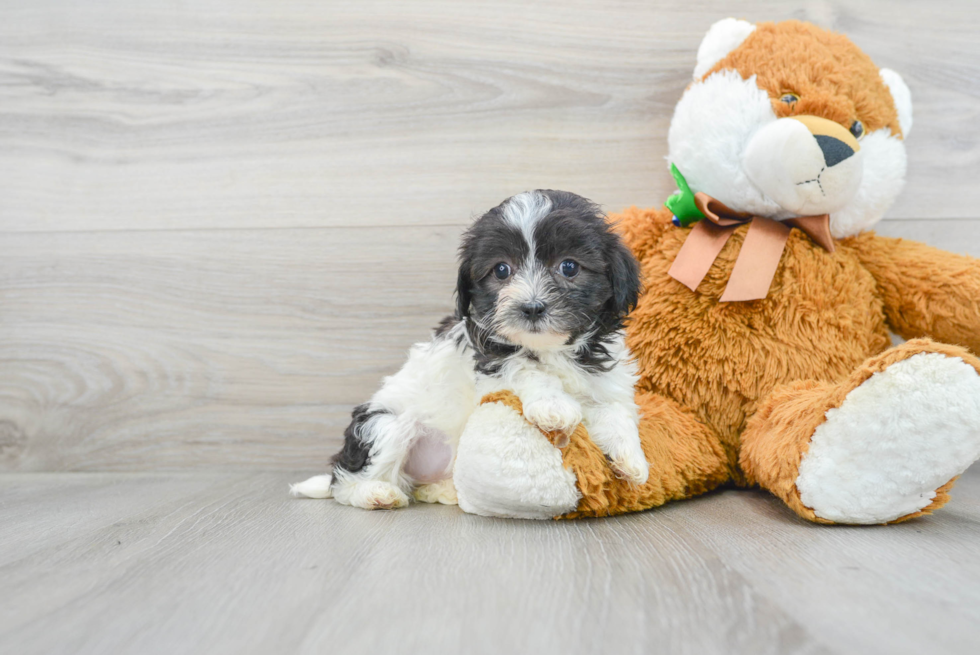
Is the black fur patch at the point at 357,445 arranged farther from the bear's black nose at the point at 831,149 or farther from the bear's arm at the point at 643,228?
the bear's black nose at the point at 831,149

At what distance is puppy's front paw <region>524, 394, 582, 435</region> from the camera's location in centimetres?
126

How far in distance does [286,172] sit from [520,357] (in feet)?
3.44

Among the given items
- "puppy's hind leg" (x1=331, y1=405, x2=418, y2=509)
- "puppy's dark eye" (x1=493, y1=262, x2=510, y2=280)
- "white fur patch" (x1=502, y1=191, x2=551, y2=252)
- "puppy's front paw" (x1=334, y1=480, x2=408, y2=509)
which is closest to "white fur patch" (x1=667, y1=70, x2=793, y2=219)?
"white fur patch" (x1=502, y1=191, x2=551, y2=252)

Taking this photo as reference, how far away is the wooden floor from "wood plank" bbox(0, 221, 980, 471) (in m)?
0.56

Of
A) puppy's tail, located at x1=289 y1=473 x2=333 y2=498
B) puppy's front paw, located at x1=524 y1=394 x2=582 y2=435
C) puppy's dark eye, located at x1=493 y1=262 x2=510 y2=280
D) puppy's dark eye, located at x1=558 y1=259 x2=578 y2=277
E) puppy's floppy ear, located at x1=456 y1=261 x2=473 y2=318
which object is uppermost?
puppy's dark eye, located at x1=558 y1=259 x2=578 y2=277

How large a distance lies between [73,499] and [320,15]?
1464mm

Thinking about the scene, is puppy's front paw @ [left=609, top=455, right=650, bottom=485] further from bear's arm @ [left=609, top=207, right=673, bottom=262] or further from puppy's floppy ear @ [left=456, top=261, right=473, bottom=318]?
bear's arm @ [left=609, top=207, right=673, bottom=262]

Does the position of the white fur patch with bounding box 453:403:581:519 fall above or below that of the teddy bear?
below

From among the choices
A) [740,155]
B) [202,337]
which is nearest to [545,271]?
[740,155]

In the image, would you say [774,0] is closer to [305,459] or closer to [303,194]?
[303,194]

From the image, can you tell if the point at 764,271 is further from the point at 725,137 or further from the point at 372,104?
the point at 372,104

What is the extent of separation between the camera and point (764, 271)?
5.19 feet

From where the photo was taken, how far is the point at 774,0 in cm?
196

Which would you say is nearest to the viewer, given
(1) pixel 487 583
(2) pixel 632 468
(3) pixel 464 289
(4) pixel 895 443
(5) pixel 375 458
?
(1) pixel 487 583
